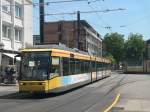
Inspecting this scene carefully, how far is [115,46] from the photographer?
6486 inches

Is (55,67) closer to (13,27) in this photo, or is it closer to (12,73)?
(12,73)

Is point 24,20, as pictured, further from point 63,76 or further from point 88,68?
point 63,76

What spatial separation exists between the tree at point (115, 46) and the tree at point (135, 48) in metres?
2.81

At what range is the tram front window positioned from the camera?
1096 inches

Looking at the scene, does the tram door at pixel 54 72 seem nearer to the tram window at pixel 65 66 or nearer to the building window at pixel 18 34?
the tram window at pixel 65 66

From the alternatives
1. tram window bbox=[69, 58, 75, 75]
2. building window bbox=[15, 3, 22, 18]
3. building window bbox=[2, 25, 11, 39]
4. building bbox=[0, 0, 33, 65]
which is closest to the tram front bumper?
tram window bbox=[69, 58, 75, 75]

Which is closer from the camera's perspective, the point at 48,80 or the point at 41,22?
the point at 48,80

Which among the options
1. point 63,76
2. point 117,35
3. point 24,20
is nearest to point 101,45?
point 117,35

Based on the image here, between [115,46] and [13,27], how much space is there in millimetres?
112756

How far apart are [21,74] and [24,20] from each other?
29.9 m

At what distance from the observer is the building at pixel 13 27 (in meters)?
51.0

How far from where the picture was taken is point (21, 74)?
92.7ft

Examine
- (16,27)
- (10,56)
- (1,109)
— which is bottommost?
(1,109)

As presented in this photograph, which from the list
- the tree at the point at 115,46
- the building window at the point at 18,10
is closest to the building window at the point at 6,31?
the building window at the point at 18,10
